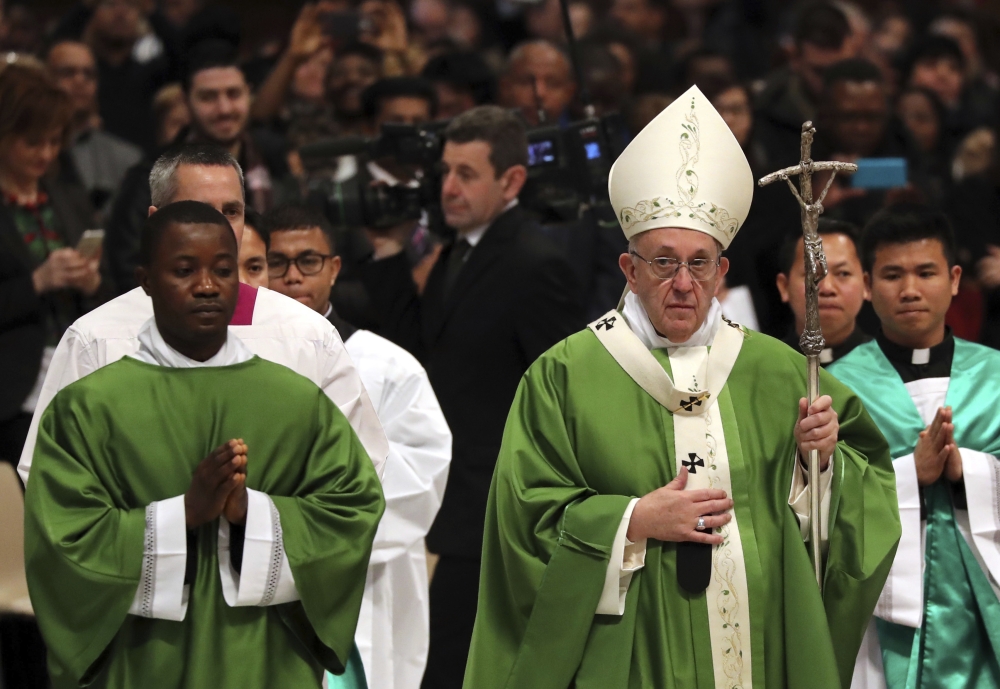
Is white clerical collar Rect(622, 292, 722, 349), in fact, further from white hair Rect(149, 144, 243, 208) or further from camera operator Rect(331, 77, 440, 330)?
camera operator Rect(331, 77, 440, 330)

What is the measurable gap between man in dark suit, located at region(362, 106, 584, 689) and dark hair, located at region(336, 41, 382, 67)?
2233 millimetres

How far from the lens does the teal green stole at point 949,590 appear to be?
471 cm

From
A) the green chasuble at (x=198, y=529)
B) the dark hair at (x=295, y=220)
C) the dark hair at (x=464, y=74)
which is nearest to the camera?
the green chasuble at (x=198, y=529)

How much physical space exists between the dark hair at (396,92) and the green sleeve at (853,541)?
393 centimetres

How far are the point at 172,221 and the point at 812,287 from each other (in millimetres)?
1576

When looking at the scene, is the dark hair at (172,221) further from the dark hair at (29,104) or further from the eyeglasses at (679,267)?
the dark hair at (29,104)

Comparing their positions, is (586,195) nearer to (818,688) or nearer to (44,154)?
(44,154)

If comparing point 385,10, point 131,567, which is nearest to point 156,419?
point 131,567

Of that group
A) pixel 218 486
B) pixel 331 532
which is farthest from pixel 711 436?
pixel 218 486

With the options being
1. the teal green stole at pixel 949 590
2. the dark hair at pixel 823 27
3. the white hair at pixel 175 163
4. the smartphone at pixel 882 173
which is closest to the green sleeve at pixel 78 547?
the white hair at pixel 175 163

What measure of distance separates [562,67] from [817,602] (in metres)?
5.03

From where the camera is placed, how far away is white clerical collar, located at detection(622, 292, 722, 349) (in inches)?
166

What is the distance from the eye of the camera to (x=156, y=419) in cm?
376

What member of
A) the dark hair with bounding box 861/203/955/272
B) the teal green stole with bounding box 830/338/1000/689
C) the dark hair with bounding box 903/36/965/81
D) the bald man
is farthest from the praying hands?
the dark hair with bounding box 903/36/965/81
